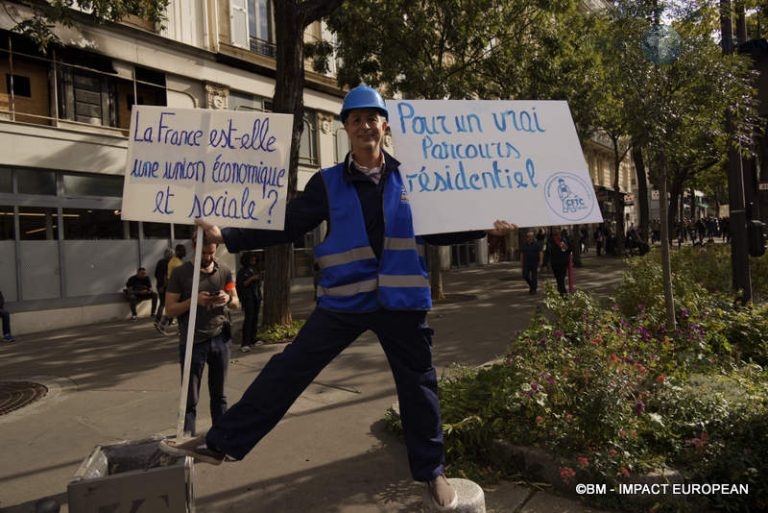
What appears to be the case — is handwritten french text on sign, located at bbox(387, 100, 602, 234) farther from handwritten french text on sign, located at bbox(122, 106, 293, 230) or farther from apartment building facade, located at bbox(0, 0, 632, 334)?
apartment building facade, located at bbox(0, 0, 632, 334)

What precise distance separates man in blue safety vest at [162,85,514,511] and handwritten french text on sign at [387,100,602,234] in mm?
451

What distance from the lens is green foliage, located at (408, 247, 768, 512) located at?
3326mm

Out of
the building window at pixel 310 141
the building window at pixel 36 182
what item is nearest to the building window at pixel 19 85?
the building window at pixel 36 182

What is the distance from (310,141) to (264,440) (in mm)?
16100

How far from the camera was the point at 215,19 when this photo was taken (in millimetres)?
16156

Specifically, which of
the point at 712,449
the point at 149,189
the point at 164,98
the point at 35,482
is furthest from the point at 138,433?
the point at 164,98

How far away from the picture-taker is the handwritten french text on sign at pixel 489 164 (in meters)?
3.41

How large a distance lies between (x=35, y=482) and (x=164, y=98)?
13.0 m

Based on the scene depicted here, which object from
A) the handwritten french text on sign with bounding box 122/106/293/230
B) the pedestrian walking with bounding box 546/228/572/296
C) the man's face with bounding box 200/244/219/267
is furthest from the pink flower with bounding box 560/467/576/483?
the pedestrian walking with bounding box 546/228/572/296

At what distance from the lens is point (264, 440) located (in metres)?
4.67

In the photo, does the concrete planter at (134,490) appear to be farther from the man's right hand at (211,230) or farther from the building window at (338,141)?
the building window at (338,141)

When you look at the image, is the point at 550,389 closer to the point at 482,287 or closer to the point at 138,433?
the point at 138,433

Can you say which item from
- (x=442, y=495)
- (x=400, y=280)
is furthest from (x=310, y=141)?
(x=442, y=495)

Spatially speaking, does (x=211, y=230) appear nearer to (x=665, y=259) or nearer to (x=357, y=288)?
(x=357, y=288)
